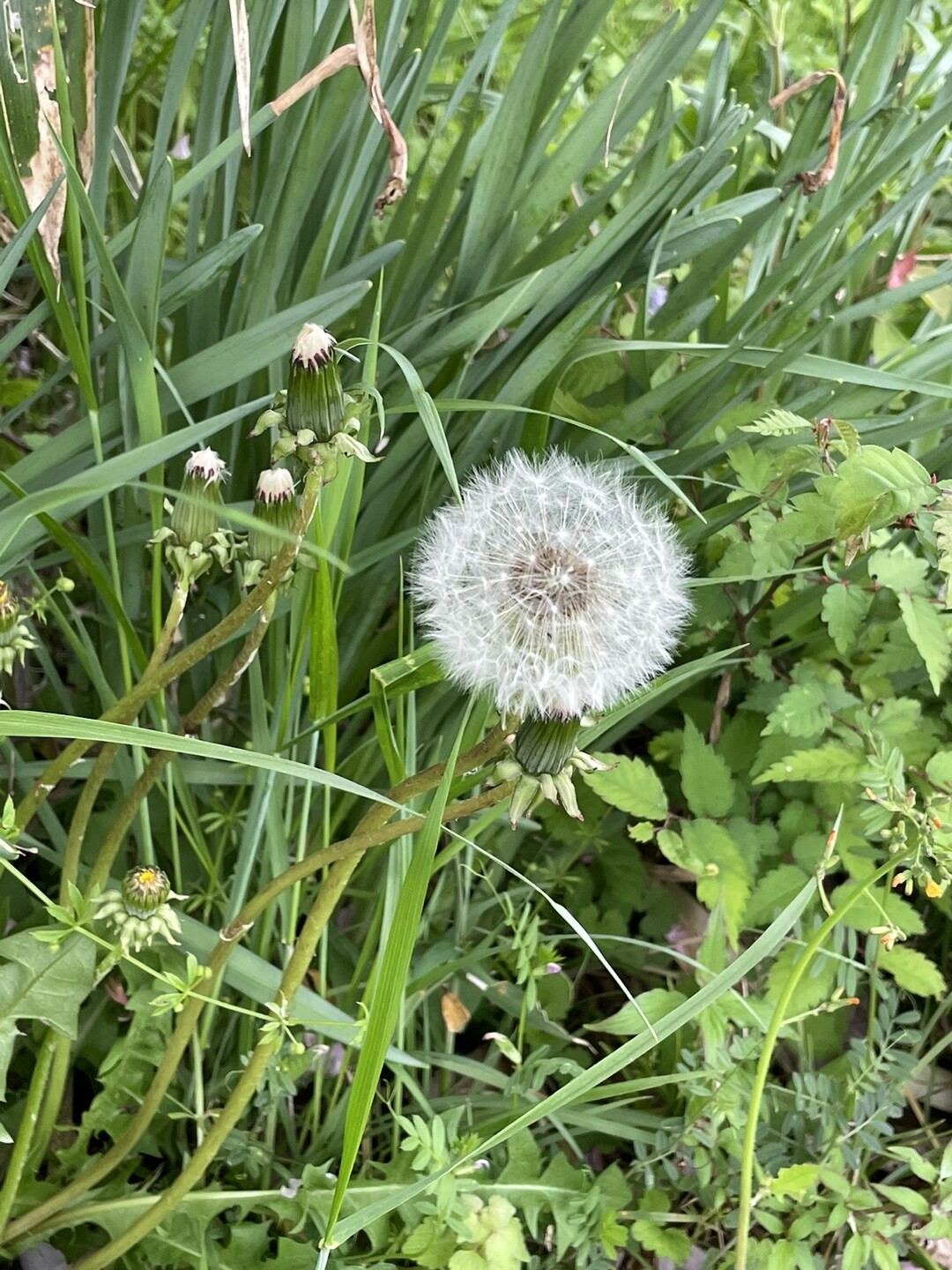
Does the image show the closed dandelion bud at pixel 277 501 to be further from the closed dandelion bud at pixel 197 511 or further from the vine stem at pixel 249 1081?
the vine stem at pixel 249 1081

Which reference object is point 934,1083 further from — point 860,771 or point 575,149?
point 575,149

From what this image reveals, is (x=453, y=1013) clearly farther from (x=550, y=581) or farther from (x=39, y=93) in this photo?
(x=39, y=93)

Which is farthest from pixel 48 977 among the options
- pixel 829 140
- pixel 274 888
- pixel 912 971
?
pixel 829 140

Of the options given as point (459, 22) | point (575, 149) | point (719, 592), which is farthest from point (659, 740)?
point (459, 22)

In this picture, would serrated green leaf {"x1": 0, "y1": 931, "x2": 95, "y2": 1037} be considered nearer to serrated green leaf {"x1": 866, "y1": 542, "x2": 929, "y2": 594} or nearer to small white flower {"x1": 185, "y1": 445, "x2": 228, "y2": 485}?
small white flower {"x1": 185, "y1": 445, "x2": 228, "y2": 485}

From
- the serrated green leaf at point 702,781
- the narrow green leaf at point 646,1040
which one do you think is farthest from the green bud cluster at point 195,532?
the serrated green leaf at point 702,781

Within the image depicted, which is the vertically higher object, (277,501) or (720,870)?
(277,501)

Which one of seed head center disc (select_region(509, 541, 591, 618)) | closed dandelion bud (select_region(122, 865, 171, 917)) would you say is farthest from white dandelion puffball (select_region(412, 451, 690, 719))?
closed dandelion bud (select_region(122, 865, 171, 917))
